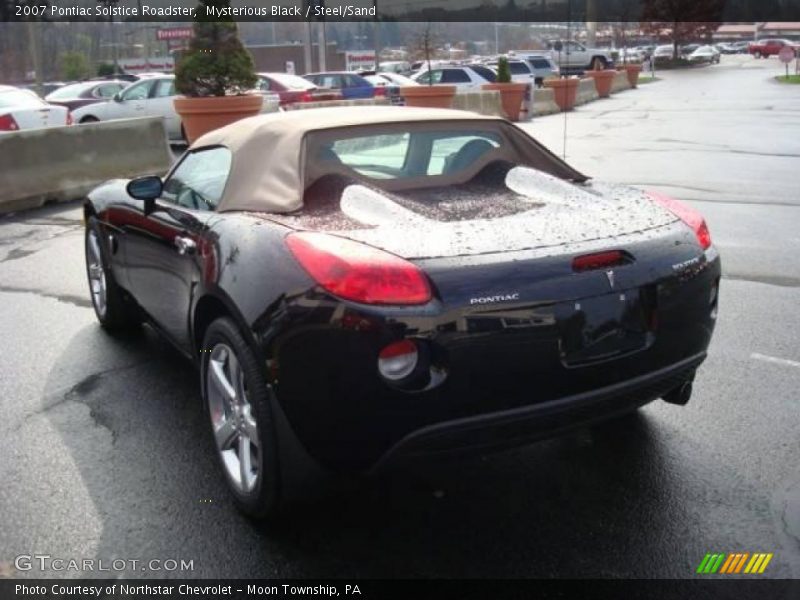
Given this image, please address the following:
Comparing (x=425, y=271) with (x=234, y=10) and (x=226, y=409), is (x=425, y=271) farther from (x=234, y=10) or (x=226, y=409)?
(x=234, y=10)

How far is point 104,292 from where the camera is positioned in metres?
5.12

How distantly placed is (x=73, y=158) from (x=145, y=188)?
318 inches

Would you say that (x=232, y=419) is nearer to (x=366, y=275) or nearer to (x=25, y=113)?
(x=366, y=275)

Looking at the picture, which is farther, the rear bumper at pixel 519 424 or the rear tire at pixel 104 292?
the rear tire at pixel 104 292

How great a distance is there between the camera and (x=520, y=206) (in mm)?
3256

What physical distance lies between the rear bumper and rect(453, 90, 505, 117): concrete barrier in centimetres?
1769

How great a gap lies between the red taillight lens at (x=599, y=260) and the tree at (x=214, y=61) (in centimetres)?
1041

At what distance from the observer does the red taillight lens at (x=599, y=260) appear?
8.88ft

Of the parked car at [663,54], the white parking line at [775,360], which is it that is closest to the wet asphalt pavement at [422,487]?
the white parking line at [775,360]

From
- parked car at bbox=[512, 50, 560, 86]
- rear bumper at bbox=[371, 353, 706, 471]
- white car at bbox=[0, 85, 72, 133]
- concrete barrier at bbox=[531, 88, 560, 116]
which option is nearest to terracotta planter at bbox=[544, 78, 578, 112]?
concrete barrier at bbox=[531, 88, 560, 116]

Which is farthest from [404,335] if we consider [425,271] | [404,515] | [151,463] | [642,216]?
[151,463]

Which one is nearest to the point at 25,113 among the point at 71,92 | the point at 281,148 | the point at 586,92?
the point at 71,92

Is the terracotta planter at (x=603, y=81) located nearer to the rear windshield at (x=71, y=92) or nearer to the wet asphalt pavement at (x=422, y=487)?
the rear windshield at (x=71, y=92)

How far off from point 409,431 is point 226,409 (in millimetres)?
971
